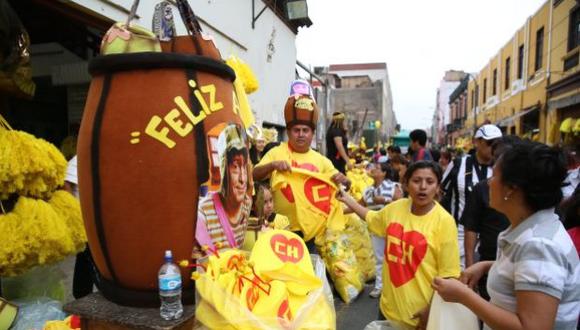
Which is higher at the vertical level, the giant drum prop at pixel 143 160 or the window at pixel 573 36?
the window at pixel 573 36

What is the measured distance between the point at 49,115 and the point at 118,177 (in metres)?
4.62

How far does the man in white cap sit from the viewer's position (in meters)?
3.42

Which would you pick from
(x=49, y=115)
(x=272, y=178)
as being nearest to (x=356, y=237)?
(x=272, y=178)

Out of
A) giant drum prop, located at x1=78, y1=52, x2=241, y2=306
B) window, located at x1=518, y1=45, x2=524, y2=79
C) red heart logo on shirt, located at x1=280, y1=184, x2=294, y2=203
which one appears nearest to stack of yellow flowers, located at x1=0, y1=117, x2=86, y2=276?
giant drum prop, located at x1=78, y1=52, x2=241, y2=306

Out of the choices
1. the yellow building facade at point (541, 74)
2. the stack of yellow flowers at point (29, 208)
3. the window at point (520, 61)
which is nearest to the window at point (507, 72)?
the yellow building facade at point (541, 74)

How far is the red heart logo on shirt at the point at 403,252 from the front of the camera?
2.26 metres

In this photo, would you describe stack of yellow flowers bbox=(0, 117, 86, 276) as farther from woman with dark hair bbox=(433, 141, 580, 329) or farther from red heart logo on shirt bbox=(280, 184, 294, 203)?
woman with dark hair bbox=(433, 141, 580, 329)

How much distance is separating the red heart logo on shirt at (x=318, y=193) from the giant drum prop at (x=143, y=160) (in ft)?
4.37

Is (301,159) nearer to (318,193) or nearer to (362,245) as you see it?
(318,193)

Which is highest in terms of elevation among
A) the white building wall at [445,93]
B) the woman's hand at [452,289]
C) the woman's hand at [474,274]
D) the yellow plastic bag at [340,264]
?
the white building wall at [445,93]

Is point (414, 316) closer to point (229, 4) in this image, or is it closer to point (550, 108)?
point (229, 4)

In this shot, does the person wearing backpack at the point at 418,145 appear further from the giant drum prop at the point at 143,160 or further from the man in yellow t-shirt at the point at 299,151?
the giant drum prop at the point at 143,160

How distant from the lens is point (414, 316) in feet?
7.16

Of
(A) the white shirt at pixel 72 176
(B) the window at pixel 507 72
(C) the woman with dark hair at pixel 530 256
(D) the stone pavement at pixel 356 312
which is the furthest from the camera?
(B) the window at pixel 507 72
